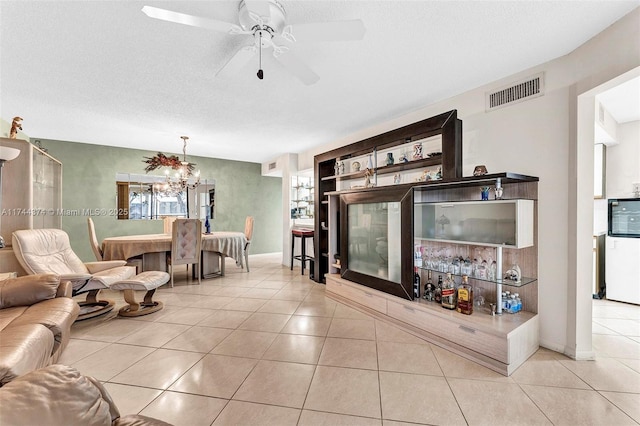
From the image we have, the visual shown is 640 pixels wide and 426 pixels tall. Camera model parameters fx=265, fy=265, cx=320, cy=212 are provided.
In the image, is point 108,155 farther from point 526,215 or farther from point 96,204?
point 526,215

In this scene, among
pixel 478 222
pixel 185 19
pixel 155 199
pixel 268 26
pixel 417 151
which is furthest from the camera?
pixel 155 199

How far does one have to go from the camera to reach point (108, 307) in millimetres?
3213

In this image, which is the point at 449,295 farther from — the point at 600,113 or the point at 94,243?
the point at 94,243

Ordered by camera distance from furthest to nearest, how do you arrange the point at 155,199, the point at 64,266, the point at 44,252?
the point at 155,199, the point at 64,266, the point at 44,252

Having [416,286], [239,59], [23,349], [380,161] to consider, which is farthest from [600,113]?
[23,349]

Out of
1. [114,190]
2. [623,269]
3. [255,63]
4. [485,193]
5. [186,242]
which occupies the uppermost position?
[255,63]

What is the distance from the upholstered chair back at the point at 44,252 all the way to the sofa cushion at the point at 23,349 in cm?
125

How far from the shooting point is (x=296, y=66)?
6.22 ft

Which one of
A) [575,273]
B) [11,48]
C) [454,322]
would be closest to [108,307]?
[11,48]

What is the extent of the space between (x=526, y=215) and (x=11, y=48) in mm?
4430

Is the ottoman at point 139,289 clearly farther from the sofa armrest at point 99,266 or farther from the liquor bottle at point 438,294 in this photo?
the liquor bottle at point 438,294

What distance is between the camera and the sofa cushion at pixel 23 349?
1.30 meters

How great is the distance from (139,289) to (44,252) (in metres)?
1.02

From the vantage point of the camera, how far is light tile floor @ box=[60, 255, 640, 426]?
158 cm
